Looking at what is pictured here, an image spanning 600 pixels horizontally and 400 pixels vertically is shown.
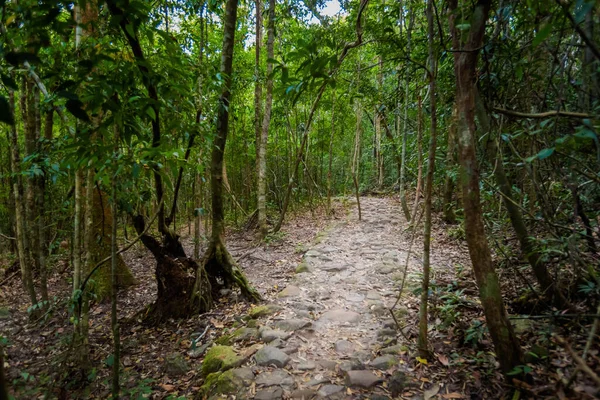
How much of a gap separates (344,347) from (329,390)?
60 cm

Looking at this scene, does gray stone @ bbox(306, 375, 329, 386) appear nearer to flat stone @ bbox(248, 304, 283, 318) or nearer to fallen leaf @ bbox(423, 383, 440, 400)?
fallen leaf @ bbox(423, 383, 440, 400)

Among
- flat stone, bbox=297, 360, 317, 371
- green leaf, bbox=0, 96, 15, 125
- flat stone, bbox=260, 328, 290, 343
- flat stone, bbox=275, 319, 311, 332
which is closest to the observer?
green leaf, bbox=0, 96, 15, 125

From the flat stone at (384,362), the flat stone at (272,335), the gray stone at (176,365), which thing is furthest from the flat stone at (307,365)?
the gray stone at (176,365)

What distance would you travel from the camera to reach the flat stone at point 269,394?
2.46m

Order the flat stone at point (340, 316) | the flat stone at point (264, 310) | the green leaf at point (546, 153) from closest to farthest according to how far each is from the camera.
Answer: the green leaf at point (546, 153) → the flat stone at point (340, 316) → the flat stone at point (264, 310)

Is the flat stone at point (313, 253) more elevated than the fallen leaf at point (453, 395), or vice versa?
the flat stone at point (313, 253)

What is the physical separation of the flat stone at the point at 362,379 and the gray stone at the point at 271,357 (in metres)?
0.60

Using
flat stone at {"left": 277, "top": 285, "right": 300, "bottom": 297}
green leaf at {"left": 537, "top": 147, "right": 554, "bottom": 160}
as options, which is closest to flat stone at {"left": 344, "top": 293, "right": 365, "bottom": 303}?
flat stone at {"left": 277, "top": 285, "right": 300, "bottom": 297}

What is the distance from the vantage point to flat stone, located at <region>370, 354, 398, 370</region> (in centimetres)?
271

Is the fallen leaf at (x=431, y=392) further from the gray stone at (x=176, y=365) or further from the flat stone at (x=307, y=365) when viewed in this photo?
the gray stone at (x=176, y=365)

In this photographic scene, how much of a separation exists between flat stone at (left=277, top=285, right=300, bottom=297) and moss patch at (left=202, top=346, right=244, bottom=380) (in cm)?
126

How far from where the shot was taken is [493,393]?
84.4 inches

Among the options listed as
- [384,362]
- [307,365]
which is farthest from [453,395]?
[307,365]

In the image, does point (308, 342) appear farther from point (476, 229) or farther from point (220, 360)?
point (476, 229)
